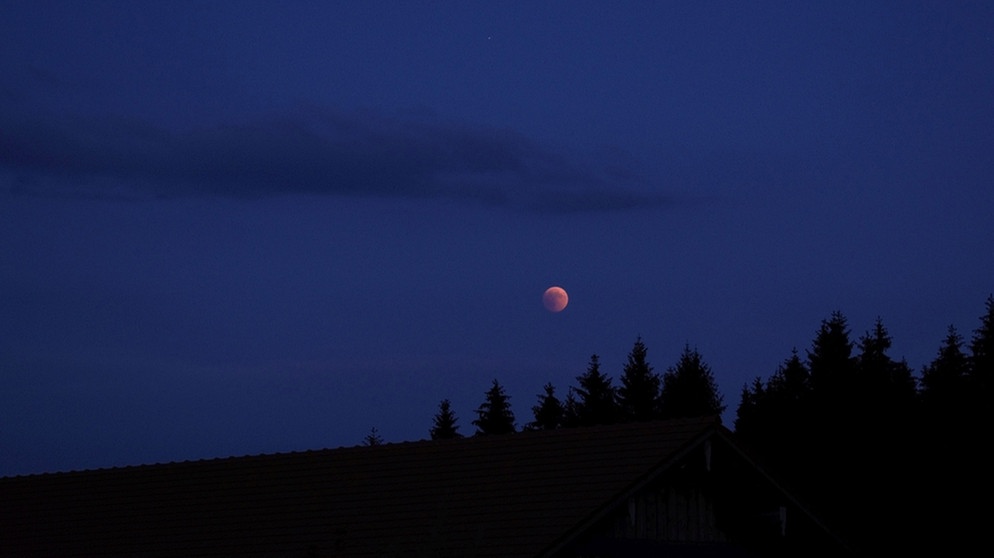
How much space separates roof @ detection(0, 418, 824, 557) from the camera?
69.7ft

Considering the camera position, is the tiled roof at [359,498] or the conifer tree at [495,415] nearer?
the tiled roof at [359,498]

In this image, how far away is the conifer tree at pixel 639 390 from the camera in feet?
227

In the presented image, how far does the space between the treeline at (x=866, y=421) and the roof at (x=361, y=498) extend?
17966mm

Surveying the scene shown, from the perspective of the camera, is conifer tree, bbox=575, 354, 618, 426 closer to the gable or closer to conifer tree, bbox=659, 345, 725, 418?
conifer tree, bbox=659, 345, 725, 418

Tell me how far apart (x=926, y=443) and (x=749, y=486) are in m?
30.4

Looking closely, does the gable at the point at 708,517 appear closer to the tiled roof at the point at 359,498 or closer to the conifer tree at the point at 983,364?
the tiled roof at the point at 359,498

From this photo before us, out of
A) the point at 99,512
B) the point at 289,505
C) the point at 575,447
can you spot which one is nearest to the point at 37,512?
the point at 99,512

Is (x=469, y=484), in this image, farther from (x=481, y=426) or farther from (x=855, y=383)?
(x=481, y=426)

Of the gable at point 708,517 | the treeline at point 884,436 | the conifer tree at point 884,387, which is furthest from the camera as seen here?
the conifer tree at point 884,387

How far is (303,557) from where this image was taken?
71.3 feet

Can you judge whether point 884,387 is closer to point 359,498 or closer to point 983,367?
point 983,367

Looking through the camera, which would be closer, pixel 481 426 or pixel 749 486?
pixel 749 486

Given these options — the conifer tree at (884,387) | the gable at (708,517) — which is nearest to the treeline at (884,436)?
the conifer tree at (884,387)

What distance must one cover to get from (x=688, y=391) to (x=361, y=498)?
1864 inches
